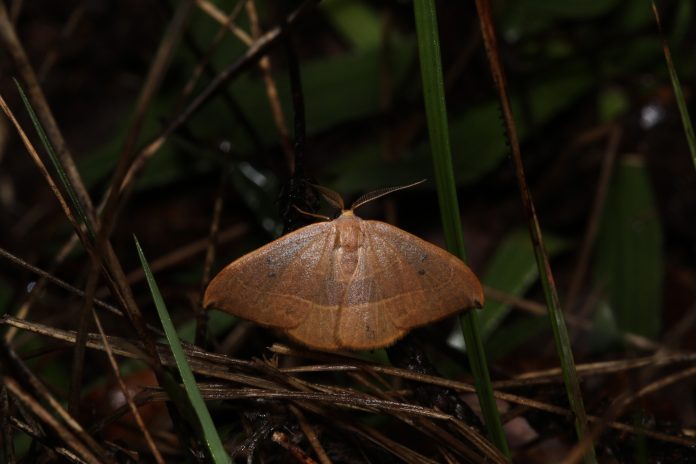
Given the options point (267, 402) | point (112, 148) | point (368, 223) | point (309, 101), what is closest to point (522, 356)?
point (368, 223)

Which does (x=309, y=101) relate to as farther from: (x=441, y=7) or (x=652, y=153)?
(x=652, y=153)

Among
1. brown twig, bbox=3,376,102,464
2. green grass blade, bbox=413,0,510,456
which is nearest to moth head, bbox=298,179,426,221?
green grass blade, bbox=413,0,510,456

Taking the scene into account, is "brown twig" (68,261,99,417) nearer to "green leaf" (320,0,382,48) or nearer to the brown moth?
the brown moth

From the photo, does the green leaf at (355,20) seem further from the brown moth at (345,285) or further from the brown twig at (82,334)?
the brown twig at (82,334)

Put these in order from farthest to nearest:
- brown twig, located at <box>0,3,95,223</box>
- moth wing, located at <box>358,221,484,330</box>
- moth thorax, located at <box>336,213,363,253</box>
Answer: moth thorax, located at <box>336,213,363,253</box>, moth wing, located at <box>358,221,484,330</box>, brown twig, located at <box>0,3,95,223</box>

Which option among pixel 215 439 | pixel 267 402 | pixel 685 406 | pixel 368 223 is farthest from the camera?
pixel 685 406

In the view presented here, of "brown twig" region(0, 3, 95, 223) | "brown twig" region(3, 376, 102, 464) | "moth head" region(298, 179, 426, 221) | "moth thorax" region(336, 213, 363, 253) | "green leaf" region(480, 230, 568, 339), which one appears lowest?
"green leaf" region(480, 230, 568, 339)

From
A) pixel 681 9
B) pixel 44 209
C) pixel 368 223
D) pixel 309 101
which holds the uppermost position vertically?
pixel 681 9

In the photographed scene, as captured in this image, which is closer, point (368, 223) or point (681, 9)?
point (368, 223)
